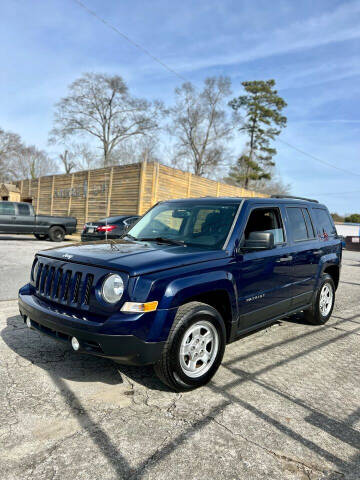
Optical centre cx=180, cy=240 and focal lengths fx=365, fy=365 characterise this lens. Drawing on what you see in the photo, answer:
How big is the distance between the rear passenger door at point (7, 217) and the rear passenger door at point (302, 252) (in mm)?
15757

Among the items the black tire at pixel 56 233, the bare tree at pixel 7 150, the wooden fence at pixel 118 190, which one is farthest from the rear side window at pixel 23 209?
the bare tree at pixel 7 150

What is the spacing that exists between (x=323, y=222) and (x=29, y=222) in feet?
50.5

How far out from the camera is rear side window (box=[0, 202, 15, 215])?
57.2 ft

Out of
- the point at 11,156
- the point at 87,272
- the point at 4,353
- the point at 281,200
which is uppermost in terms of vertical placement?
the point at 11,156

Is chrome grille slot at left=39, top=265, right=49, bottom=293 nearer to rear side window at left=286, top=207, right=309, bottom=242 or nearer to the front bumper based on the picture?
the front bumper

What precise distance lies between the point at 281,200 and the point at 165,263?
2445 mm

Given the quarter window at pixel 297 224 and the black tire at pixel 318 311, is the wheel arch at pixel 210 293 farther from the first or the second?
the black tire at pixel 318 311

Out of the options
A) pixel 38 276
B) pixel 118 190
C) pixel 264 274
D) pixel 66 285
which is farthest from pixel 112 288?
pixel 118 190

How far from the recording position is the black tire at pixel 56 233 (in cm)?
1842

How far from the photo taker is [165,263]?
3117mm

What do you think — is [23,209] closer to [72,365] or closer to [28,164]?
[72,365]

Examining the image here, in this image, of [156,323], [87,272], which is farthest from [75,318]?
[156,323]

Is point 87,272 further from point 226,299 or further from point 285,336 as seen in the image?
point 285,336

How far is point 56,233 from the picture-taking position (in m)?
18.6
